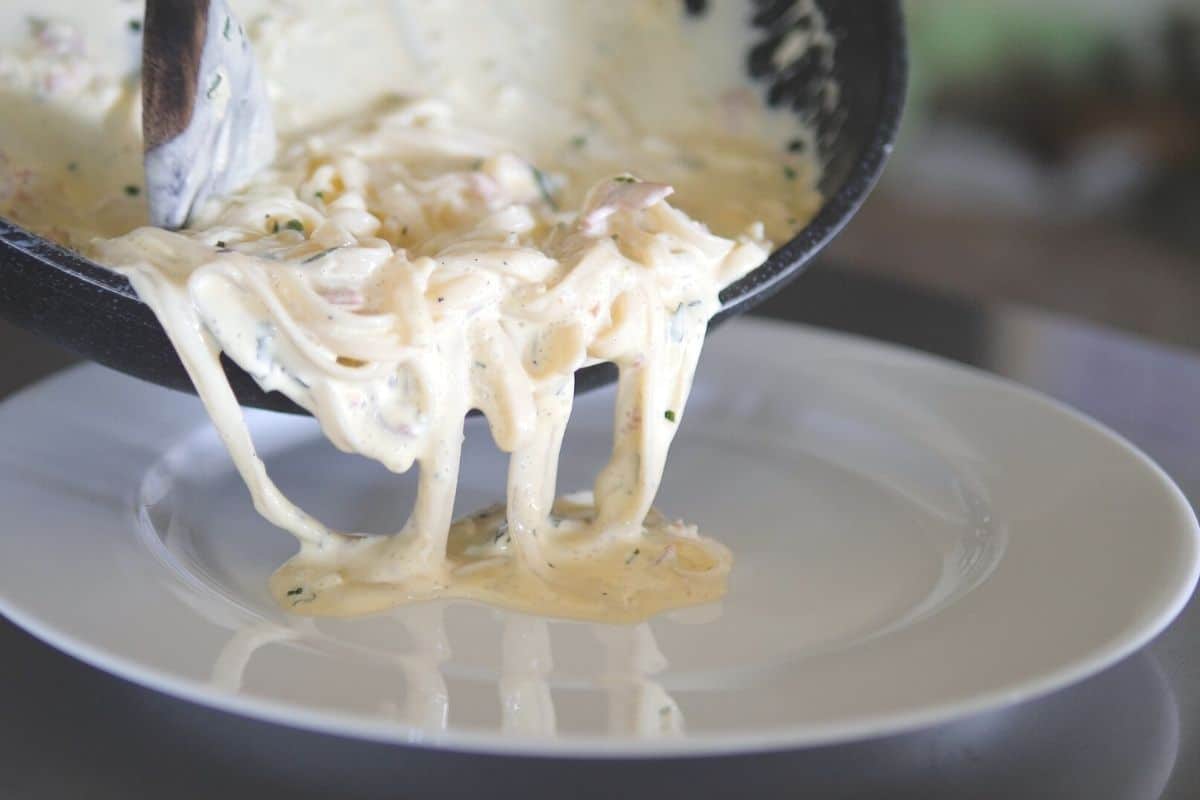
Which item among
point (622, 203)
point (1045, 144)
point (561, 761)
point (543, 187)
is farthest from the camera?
point (1045, 144)

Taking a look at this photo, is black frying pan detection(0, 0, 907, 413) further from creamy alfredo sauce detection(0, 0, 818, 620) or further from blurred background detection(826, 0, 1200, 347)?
blurred background detection(826, 0, 1200, 347)

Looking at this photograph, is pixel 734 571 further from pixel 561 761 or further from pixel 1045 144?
pixel 1045 144

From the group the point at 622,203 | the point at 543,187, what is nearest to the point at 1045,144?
the point at 543,187

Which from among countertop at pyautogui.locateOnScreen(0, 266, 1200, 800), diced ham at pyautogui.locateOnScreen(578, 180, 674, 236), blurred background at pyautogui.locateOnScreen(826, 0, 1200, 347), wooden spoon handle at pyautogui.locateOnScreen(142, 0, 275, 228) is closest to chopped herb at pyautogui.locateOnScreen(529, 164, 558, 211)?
diced ham at pyautogui.locateOnScreen(578, 180, 674, 236)

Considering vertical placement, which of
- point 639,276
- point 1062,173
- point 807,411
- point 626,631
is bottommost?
point 1062,173

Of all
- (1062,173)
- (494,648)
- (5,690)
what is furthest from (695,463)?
(1062,173)

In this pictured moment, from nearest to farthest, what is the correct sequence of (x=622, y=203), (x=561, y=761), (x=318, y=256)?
(x=561, y=761) → (x=318, y=256) → (x=622, y=203)

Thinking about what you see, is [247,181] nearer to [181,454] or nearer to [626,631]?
[181,454]
